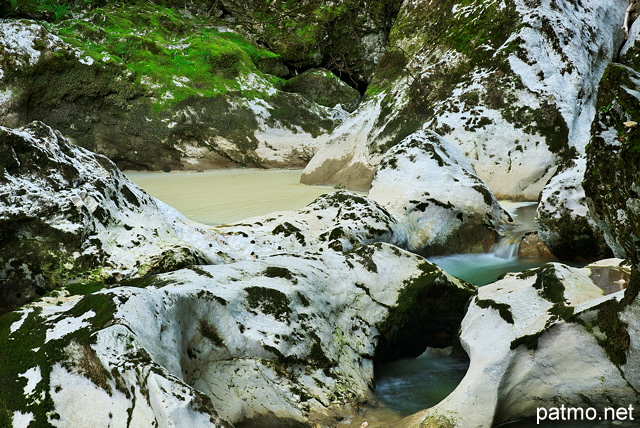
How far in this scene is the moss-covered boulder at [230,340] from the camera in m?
2.36

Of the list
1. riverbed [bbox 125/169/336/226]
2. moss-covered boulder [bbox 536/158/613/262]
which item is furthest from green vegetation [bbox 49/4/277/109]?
moss-covered boulder [bbox 536/158/613/262]

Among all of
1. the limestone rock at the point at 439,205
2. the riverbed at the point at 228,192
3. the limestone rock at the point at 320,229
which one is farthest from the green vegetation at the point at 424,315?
the riverbed at the point at 228,192

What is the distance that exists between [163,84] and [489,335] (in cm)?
963

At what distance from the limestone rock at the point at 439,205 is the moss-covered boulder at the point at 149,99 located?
5269 mm

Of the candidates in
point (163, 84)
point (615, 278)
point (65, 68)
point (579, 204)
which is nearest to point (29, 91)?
point (65, 68)

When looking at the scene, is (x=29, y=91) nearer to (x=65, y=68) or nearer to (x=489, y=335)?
(x=65, y=68)

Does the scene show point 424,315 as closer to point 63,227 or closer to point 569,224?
point 569,224

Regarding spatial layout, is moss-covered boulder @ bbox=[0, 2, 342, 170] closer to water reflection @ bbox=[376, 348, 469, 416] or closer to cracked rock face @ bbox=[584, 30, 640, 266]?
water reflection @ bbox=[376, 348, 469, 416]

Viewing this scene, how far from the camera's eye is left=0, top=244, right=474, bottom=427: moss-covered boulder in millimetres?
2355

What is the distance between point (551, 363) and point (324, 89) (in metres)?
11.3

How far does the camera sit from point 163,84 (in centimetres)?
1137

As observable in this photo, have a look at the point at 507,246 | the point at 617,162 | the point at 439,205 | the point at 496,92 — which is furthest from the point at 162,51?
the point at 617,162

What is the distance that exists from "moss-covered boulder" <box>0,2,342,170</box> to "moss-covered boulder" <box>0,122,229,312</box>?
22.4ft

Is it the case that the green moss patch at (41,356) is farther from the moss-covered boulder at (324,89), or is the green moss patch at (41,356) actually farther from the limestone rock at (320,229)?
the moss-covered boulder at (324,89)
